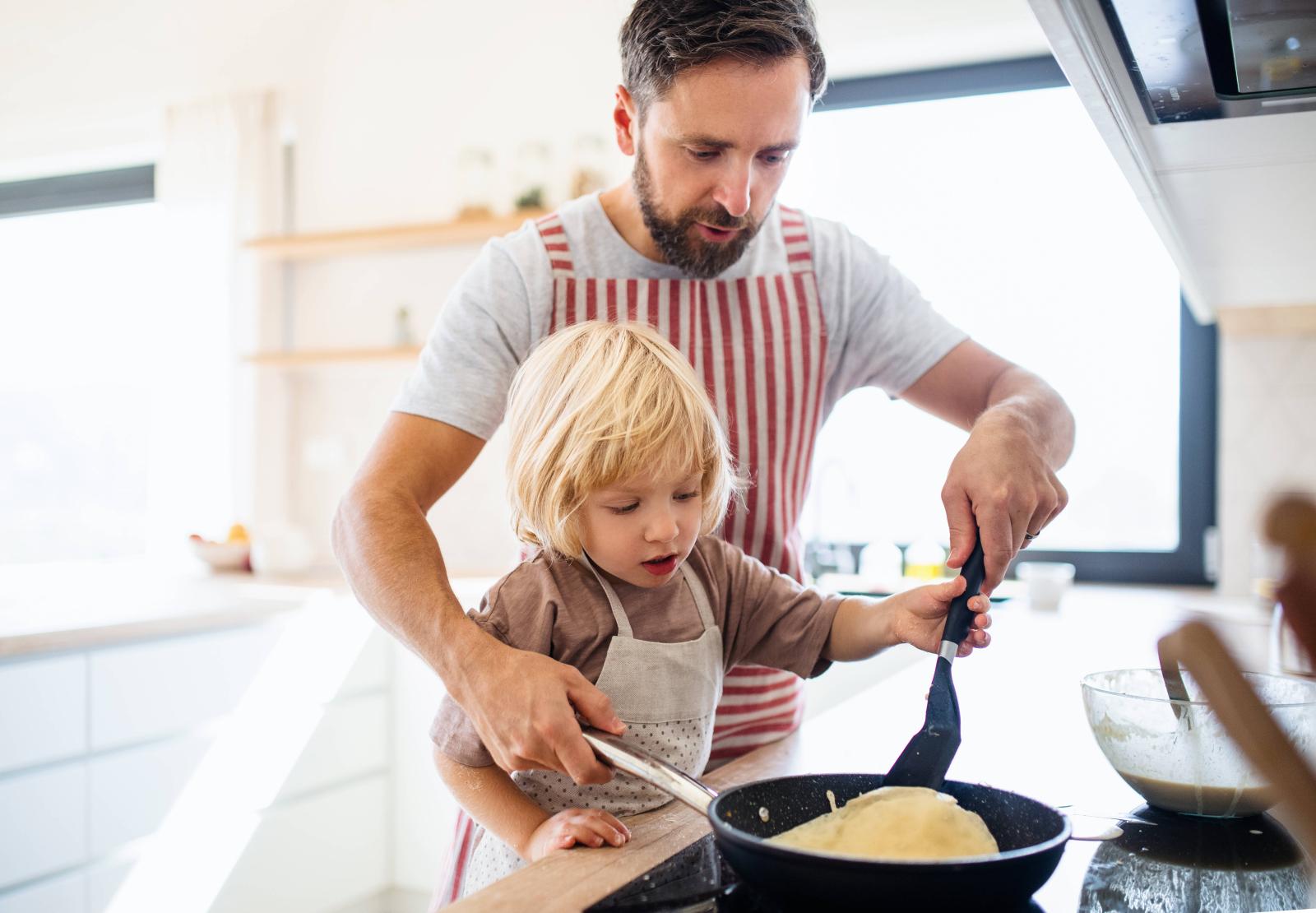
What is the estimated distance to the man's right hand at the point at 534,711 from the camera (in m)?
0.84

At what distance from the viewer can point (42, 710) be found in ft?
7.02

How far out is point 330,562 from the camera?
143 inches

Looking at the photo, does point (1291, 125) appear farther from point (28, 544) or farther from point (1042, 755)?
point (28, 544)

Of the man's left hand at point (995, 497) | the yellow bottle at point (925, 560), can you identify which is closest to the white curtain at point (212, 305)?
the yellow bottle at point (925, 560)

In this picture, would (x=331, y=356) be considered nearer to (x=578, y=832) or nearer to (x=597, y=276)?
(x=597, y=276)

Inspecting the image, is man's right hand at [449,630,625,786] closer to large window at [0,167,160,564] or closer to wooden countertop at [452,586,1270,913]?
wooden countertop at [452,586,1270,913]

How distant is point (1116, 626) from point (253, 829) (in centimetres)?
191

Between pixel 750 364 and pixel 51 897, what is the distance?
5.80ft

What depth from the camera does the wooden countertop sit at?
2.44ft

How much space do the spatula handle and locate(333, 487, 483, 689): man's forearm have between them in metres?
0.39

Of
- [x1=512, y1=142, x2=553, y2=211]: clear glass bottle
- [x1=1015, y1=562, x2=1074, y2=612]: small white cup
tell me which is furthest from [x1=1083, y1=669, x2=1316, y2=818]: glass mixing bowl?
[x1=512, y1=142, x2=553, y2=211]: clear glass bottle

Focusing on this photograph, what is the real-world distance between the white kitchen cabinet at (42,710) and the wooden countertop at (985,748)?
5.11ft

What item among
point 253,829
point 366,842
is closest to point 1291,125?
point 253,829

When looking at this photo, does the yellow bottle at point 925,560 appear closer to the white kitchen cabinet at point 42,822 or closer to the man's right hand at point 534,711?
the white kitchen cabinet at point 42,822
